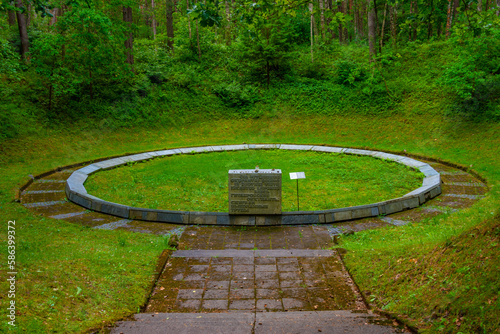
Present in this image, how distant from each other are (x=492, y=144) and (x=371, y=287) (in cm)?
1274

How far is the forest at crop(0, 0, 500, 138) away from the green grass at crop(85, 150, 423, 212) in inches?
241

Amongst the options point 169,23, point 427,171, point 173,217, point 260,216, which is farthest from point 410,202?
point 169,23

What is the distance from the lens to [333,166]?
13.9 metres

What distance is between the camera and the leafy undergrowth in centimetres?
367

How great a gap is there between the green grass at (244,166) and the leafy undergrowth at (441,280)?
4090 millimetres

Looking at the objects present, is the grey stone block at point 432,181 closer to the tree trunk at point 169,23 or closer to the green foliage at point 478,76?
the green foliage at point 478,76

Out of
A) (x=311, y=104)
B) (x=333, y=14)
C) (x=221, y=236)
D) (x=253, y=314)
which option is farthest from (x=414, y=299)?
(x=311, y=104)

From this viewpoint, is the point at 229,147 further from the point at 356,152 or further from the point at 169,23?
the point at 169,23

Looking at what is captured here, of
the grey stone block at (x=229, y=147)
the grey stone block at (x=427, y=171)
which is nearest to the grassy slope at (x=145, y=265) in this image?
the grey stone block at (x=427, y=171)

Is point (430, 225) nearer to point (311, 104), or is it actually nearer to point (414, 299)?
point (414, 299)

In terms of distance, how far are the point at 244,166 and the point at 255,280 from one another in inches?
331

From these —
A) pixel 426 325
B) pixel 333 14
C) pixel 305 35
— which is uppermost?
pixel 305 35

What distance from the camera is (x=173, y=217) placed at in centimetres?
907

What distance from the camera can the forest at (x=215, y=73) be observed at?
17469mm
